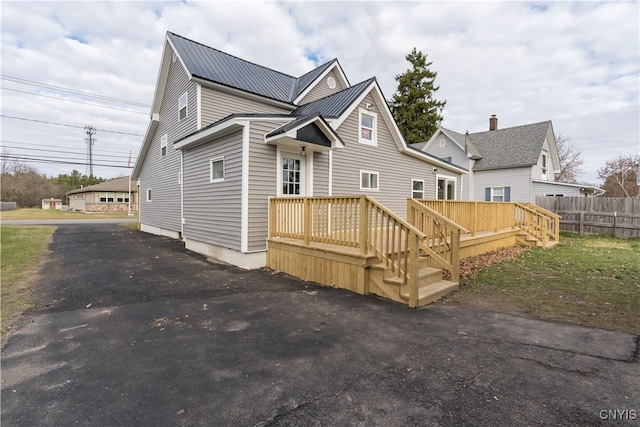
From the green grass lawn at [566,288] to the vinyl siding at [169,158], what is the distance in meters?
10.1

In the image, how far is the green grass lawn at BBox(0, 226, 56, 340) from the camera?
14.6ft

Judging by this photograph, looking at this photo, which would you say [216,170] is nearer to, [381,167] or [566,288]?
[381,167]

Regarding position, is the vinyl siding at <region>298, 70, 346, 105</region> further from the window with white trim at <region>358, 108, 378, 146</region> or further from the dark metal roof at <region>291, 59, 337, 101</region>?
the window with white trim at <region>358, 108, 378, 146</region>

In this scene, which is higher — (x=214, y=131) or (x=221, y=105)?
(x=221, y=105)

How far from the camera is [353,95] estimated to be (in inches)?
371

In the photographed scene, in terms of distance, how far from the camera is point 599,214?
13.2 metres

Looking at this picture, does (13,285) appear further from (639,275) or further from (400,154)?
(639,275)

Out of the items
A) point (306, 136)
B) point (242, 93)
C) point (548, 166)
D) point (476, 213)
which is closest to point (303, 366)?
point (306, 136)

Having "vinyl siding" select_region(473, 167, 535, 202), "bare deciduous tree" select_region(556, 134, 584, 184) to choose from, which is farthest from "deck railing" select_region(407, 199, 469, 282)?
"bare deciduous tree" select_region(556, 134, 584, 184)

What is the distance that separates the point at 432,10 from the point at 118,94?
33.2 m

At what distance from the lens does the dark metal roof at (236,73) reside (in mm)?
10352

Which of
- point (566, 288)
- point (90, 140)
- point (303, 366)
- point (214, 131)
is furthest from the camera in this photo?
point (90, 140)

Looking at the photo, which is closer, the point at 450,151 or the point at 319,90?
the point at 319,90

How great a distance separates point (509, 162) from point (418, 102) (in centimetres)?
1446
